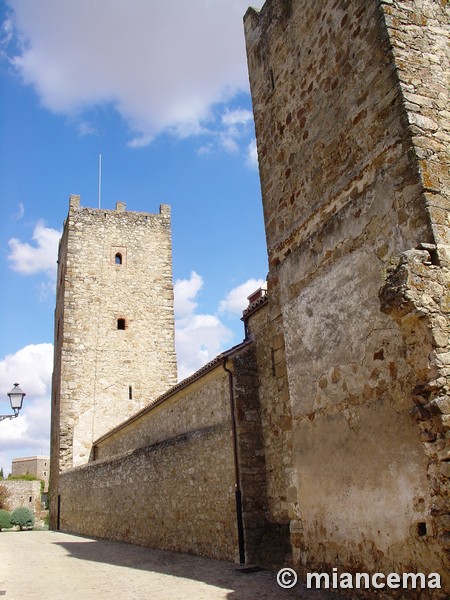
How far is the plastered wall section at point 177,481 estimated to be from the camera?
8773 mm

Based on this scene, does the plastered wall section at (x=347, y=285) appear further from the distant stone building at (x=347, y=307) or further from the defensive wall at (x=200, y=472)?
the defensive wall at (x=200, y=472)

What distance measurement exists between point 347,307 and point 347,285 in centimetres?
22

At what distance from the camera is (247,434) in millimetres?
8586

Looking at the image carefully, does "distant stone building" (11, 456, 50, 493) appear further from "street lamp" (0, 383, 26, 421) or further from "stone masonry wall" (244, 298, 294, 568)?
"stone masonry wall" (244, 298, 294, 568)

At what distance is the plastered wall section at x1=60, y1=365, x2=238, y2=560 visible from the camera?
8773 mm

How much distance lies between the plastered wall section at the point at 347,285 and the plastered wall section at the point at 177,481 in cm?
306

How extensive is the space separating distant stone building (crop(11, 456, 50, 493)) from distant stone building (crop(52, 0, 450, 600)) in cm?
6434

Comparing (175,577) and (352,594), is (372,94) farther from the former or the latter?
(175,577)

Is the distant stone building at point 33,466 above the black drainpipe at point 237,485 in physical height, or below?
A: above

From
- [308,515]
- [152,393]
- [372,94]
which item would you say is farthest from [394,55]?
[152,393]

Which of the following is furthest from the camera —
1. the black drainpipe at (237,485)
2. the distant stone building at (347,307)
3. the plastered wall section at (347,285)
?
the black drainpipe at (237,485)

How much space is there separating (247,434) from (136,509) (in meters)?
5.06

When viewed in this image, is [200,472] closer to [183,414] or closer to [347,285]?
[183,414]

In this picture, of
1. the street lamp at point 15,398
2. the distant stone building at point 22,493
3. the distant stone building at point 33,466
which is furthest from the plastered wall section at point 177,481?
the distant stone building at point 33,466
